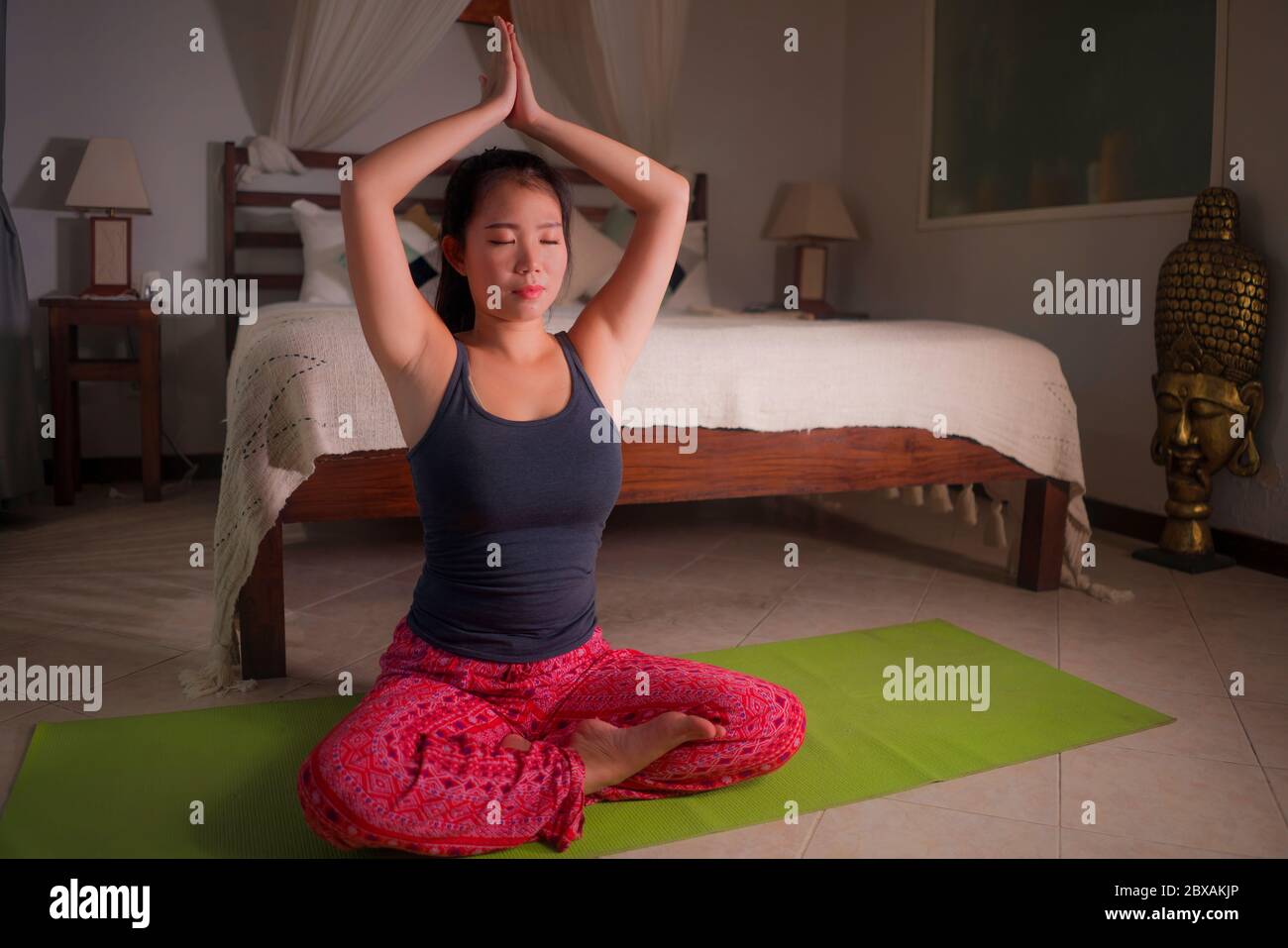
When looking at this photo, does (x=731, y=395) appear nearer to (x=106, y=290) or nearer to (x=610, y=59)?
(x=610, y=59)

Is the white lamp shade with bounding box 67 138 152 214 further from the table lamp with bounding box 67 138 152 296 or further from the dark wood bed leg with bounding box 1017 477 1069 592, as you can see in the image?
the dark wood bed leg with bounding box 1017 477 1069 592

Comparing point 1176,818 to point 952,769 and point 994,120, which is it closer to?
point 952,769

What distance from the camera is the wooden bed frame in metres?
2.11

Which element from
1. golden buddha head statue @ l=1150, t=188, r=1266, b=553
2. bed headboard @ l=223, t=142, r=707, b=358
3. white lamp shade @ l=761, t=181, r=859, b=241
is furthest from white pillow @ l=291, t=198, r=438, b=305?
golden buddha head statue @ l=1150, t=188, r=1266, b=553

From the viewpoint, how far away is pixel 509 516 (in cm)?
149

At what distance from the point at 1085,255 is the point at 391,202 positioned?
2.93m

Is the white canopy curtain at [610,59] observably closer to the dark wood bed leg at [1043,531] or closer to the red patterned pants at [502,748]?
the dark wood bed leg at [1043,531]

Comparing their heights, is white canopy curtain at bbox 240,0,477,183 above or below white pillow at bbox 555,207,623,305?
above

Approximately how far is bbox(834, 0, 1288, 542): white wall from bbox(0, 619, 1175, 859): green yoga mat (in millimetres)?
968

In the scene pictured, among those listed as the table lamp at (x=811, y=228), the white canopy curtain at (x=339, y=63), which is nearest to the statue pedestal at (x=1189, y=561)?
the table lamp at (x=811, y=228)

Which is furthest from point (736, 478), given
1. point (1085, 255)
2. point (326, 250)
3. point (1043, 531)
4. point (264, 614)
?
point (326, 250)

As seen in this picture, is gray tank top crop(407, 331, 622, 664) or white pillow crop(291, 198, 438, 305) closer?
gray tank top crop(407, 331, 622, 664)

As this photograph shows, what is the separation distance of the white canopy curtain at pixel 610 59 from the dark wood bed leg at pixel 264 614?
2623 millimetres
